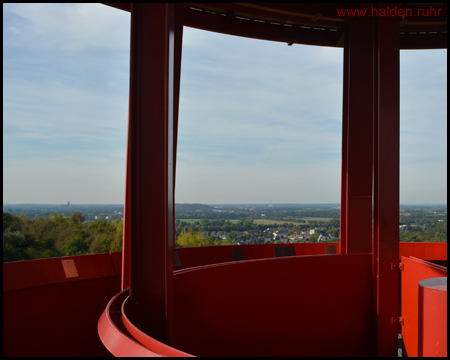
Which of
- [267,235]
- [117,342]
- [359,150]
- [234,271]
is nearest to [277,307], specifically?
[234,271]

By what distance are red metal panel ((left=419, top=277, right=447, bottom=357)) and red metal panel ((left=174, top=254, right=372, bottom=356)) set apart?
1.30 m

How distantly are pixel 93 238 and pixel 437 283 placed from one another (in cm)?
4686

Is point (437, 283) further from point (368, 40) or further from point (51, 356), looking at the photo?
point (51, 356)

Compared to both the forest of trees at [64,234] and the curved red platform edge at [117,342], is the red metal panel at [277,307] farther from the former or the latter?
the forest of trees at [64,234]

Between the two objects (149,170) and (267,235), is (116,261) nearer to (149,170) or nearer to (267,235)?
(149,170)

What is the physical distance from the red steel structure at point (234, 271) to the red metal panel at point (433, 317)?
33mm

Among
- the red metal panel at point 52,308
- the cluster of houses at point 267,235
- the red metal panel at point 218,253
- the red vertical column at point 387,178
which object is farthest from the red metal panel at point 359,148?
the cluster of houses at point 267,235

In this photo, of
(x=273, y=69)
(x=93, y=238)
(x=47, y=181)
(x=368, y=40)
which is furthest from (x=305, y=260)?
(x=273, y=69)

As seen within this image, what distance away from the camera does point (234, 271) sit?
18.0ft

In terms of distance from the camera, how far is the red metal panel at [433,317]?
16.4ft

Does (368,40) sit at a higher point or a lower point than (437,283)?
higher

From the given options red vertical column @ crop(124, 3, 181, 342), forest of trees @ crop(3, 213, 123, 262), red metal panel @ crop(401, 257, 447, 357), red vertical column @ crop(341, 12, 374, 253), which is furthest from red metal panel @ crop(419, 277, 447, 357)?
forest of trees @ crop(3, 213, 123, 262)

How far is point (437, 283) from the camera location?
5.24 metres

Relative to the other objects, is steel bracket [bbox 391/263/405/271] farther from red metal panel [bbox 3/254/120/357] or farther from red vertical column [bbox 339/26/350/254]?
red metal panel [bbox 3/254/120/357]
